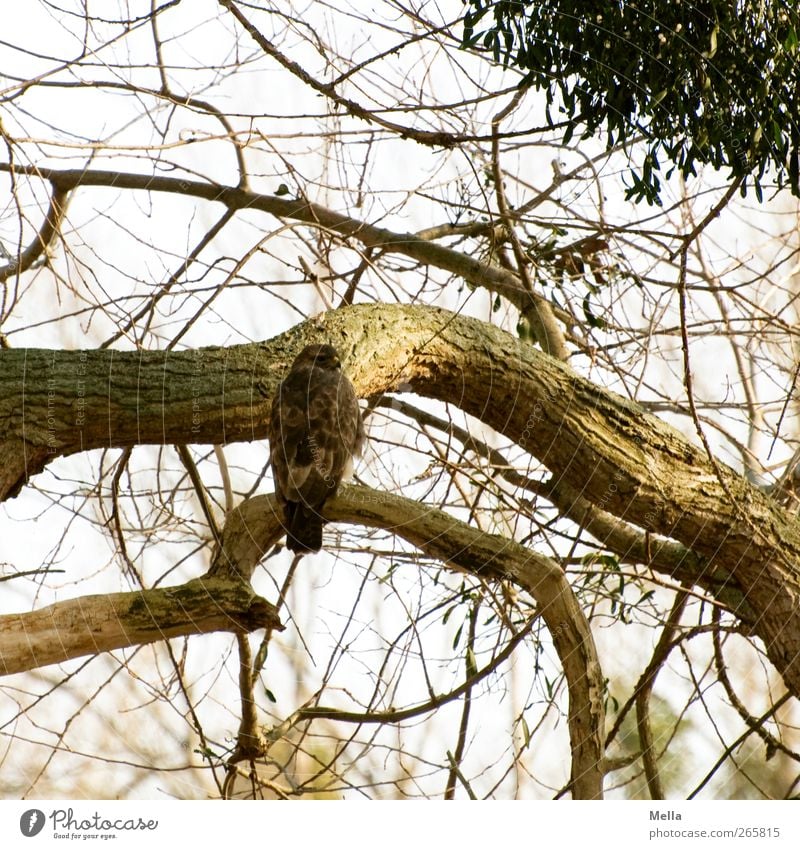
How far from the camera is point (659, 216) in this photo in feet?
8.06

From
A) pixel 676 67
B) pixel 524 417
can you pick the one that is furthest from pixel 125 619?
pixel 676 67

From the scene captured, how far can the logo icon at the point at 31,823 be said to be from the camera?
1.83 m

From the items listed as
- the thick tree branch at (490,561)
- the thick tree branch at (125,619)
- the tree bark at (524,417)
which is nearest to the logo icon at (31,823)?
the thick tree branch at (125,619)

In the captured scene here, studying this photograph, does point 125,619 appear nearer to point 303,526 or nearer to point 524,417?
point 303,526

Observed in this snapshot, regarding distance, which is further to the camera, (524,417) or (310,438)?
(524,417)

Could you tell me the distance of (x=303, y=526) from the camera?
6.36ft

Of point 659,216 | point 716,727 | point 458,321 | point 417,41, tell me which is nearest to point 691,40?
point 659,216

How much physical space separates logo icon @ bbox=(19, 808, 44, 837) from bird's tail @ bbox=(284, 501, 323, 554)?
0.71 meters

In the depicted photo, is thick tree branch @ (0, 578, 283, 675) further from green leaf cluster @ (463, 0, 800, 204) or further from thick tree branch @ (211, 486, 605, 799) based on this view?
green leaf cluster @ (463, 0, 800, 204)

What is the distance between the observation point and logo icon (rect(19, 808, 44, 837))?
6.02ft

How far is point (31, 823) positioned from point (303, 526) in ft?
2.50

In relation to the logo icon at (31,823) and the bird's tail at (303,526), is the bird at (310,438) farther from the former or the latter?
the logo icon at (31,823)

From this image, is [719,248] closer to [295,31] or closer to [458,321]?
[458,321]

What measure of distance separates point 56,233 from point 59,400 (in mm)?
583
